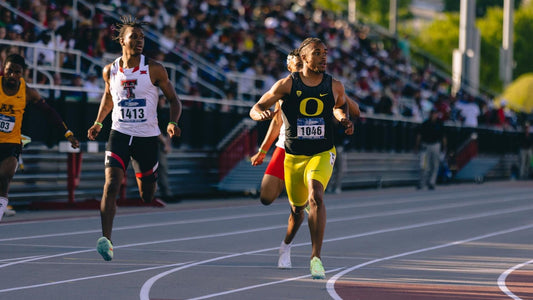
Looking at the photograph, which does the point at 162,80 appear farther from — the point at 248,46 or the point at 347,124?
the point at 248,46

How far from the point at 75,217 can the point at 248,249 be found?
5.03 m

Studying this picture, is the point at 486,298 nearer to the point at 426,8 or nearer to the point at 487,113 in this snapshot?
the point at 487,113

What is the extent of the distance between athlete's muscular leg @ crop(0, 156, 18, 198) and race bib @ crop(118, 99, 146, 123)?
1.70 meters

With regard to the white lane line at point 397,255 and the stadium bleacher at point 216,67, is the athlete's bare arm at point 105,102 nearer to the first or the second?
the white lane line at point 397,255

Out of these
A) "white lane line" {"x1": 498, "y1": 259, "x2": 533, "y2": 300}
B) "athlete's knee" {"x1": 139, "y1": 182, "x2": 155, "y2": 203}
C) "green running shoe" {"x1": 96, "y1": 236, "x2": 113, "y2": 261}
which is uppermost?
"athlete's knee" {"x1": 139, "y1": 182, "x2": 155, "y2": 203}

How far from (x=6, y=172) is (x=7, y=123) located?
0.58m

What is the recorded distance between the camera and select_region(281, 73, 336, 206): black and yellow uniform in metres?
9.83

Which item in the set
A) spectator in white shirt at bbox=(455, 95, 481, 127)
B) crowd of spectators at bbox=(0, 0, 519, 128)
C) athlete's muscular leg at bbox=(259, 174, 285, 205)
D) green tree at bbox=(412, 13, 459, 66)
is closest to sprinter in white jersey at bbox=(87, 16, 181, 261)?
crowd of spectators at bbox=(0, 0, 519, 128)

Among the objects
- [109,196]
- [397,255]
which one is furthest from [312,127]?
[397,255]

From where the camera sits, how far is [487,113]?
38.8 metres

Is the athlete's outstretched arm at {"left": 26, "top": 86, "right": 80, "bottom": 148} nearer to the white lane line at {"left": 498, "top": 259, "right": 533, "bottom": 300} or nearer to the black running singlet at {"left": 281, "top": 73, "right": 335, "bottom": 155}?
the black running singlet at {"left": 281, "top": 73, "right": 335, "bottom": 155}

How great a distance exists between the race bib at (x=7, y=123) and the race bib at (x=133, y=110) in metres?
1.77

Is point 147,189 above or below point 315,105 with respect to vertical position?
below

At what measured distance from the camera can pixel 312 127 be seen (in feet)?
32.4
